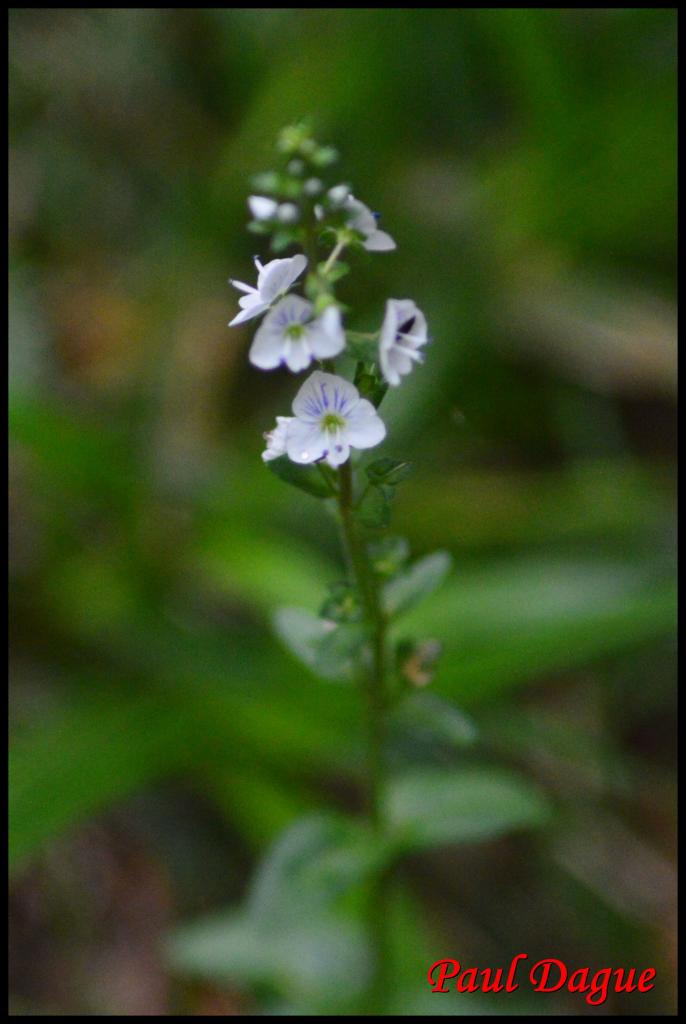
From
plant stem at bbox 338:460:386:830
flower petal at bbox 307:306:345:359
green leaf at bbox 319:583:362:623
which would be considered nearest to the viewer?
flower petal at bbox 307:306:345:359

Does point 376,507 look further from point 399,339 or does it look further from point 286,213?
point 286,213

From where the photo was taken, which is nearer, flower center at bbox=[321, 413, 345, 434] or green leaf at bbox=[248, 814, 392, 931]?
flower center at bbox=[321, 413, 345, 434]

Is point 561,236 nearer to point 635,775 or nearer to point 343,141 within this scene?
point 343,141

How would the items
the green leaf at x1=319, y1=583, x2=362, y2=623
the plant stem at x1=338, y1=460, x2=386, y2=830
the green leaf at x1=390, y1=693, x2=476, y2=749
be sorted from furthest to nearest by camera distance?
the green leaf at x1=390, y1=693, x2=476, y2=749 < the green leaf at x1=319, y1=583, x2=362, y2=623 < the plant stem at x1=338, y1=460, x2=386, y2=830

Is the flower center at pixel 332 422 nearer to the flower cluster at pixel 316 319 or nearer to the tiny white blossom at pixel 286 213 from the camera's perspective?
the flower cluster at pixel 316 319

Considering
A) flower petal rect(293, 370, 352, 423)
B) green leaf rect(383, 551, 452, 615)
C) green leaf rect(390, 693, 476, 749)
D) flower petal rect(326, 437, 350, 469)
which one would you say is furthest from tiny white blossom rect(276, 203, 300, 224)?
green leaf rect(390, 693, 476, 749)
